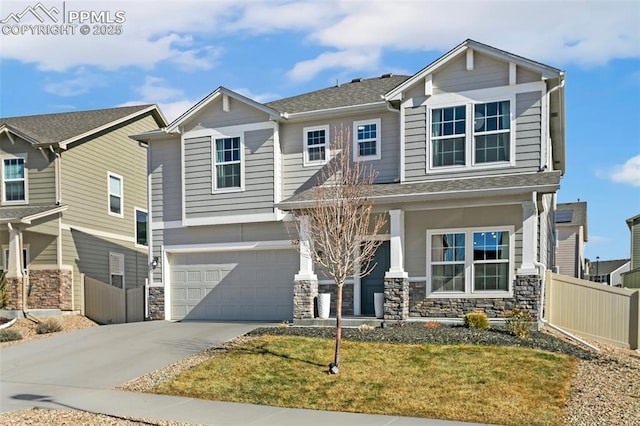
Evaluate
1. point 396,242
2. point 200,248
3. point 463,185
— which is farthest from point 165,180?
point 463,185

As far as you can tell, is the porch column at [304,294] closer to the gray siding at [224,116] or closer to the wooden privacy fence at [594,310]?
the gray siding at [224,116]

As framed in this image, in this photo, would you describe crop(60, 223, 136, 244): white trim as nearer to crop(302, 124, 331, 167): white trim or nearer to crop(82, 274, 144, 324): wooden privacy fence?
crop(82, 274, 144, 324): wooden privacy fence

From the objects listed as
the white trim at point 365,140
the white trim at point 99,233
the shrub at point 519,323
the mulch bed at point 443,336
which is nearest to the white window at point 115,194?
the white trim at point 99,233

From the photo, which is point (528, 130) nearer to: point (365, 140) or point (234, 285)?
point (365, 140)

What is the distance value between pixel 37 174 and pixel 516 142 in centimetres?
1512

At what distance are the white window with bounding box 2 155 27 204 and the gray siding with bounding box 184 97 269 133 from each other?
614 centimetres

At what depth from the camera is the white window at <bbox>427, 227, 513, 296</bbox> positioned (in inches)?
620

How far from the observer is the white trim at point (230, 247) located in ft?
60.1

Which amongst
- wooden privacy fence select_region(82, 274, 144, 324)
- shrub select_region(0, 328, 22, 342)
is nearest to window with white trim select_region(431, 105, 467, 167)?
wooden privacy fence select_region(82, 274, 144, 324)

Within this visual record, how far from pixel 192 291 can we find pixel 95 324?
374 centimetres

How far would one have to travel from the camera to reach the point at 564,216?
38594 mm

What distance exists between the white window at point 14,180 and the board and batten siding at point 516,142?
1291 cm

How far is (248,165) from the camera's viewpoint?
61.2ft

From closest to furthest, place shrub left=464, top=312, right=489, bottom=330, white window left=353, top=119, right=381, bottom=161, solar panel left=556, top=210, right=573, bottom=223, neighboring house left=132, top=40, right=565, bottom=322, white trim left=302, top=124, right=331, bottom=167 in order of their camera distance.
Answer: shrub left=464, top=312, right=489, bottom=330 < neighboring house left=132, top=40, right=565, bottom=322 < white window left=353, top=119, right=381, bottom=161 < white trim left=302, top=124, right=331, bottom=167 < solar panel left=556, top=210, right=573, bottom=223
